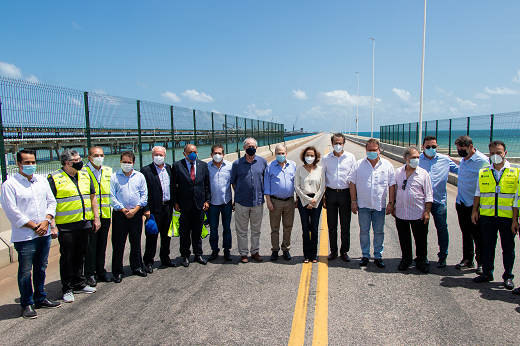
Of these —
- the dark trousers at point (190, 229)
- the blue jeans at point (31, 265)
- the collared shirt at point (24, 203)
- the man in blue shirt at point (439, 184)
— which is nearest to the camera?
the collared shirt at point (24, 203)

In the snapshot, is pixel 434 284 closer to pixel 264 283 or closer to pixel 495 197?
pixel 495 197

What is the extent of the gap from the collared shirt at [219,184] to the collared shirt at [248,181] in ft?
0.44

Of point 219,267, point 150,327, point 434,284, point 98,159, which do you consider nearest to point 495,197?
point 434,284

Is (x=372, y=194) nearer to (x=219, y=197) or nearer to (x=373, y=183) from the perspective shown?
(x=373, y=183)

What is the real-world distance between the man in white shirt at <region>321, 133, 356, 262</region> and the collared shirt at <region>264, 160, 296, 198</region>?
1.96 feet

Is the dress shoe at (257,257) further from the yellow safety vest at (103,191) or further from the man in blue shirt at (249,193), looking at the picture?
the yellow safety vest at (103,191)

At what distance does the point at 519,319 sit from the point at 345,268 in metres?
2.12

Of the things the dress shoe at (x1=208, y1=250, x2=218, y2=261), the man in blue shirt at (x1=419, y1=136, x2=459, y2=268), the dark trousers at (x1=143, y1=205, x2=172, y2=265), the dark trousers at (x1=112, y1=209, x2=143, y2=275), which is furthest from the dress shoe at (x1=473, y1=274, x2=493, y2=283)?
the dark trousers at (x1=112, y1=209, x2=143, y2=275)

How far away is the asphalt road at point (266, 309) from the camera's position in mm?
3393

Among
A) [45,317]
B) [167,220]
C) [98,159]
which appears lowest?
[45,317]

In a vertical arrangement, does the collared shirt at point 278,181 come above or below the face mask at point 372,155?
below

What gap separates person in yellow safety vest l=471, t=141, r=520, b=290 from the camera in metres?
4.48

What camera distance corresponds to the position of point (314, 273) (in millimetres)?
5004

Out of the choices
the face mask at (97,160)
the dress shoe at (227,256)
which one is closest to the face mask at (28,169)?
the face mask at (97,160)
